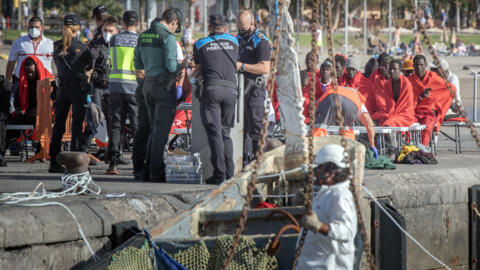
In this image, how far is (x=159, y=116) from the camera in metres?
9.08

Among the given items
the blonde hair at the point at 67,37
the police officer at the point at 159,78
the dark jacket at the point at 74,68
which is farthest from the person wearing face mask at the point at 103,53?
the police officer at the point at 159,78

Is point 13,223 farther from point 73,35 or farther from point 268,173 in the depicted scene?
point 73,35

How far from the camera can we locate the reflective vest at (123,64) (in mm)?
10008

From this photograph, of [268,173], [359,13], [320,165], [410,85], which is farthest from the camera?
[359,13]

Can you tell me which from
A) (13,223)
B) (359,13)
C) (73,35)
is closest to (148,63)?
(73,35)

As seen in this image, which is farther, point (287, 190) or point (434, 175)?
point (434, 175)

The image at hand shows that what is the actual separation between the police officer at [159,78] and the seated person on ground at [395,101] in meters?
4.30

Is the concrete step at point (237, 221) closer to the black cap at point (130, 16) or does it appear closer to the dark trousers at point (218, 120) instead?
the dark trousers at point (218, 120)

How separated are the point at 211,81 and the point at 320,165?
334 centimetres

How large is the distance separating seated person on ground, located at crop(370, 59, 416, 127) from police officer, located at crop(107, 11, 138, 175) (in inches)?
159

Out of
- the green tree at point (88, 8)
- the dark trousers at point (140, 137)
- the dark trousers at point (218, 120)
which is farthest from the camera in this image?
the green tree at point (88, 8)

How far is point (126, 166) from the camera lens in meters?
11.0

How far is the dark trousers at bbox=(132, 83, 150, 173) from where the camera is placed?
9438 millimetres

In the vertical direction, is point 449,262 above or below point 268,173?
below
